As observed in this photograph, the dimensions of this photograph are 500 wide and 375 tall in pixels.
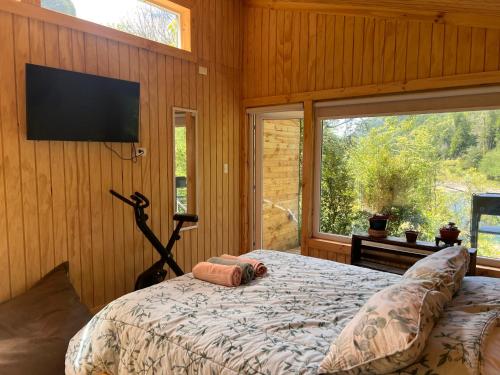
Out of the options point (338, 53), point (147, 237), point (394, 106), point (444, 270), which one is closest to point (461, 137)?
point (394, 106)

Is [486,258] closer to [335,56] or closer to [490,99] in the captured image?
[490,99]

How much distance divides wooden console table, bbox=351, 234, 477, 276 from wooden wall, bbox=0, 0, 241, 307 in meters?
1.69

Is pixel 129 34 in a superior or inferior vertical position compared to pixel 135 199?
superior

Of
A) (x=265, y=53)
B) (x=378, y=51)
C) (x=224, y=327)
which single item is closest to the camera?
(x=224, y=327)

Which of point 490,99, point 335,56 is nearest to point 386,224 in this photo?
point 490,99

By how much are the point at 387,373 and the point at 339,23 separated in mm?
3416

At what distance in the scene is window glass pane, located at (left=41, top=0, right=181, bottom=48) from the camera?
2.84 m

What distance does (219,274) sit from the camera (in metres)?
2.16

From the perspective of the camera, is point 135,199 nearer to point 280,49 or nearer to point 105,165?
point 105,165

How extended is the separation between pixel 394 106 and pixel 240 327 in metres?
2.77

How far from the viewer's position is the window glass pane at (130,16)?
2.84 meters

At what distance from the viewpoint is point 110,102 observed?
2.97 meters

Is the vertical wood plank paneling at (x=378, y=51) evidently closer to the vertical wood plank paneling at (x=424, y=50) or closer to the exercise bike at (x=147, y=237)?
the vertical wood plank paneling at (x=424, y=50)

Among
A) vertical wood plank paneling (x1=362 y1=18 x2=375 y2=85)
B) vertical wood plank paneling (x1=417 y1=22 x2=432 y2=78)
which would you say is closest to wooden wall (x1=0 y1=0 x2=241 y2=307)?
vertical wood plank paneling (x1=362 y1=18 x2=375 y2=85)
